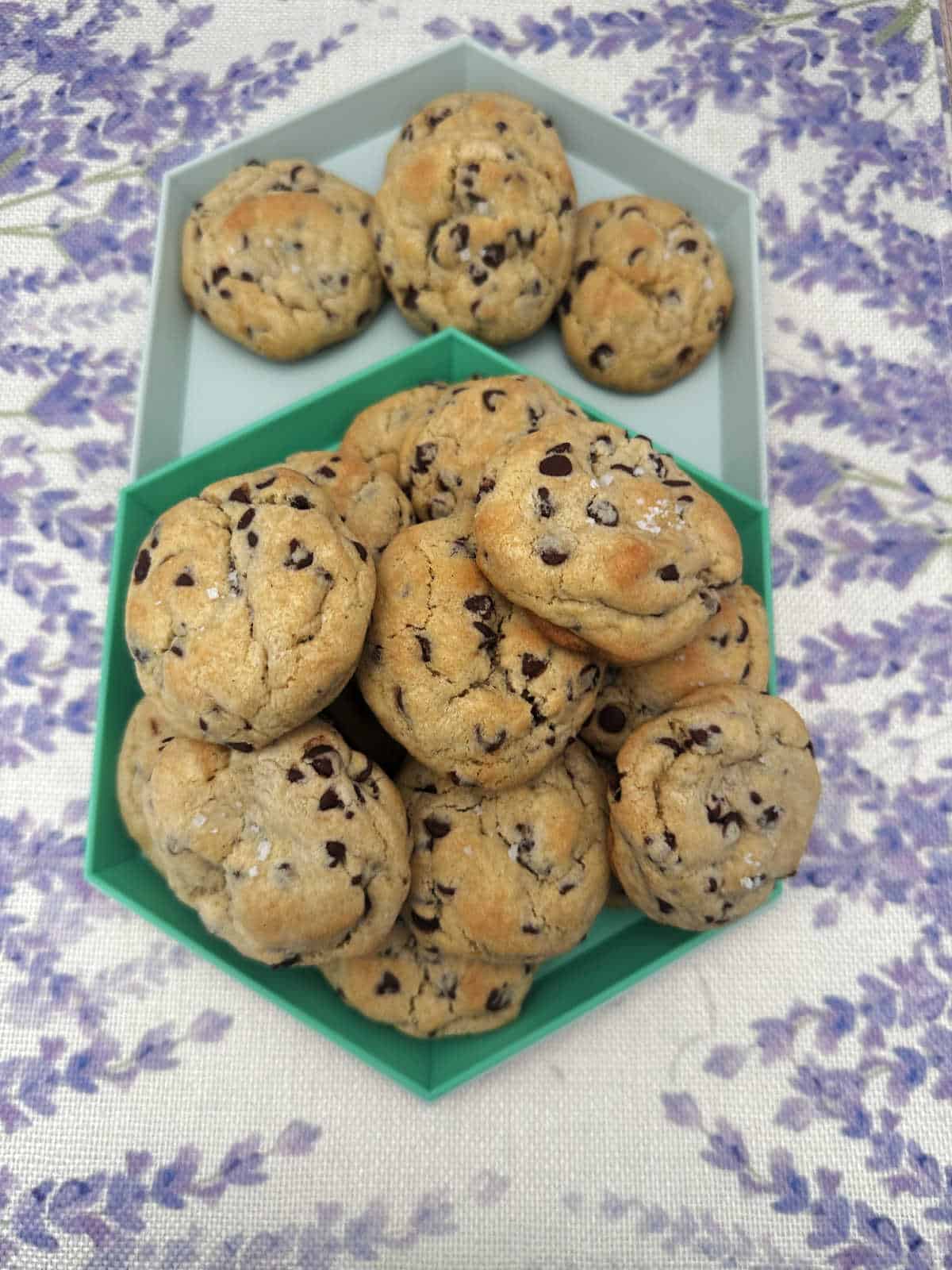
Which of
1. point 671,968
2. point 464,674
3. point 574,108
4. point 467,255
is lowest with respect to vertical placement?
point 671,968

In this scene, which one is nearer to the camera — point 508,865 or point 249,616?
point 249,616

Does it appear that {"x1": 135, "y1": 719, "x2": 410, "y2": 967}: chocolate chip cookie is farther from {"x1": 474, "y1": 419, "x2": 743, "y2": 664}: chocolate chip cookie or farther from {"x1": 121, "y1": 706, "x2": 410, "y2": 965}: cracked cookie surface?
Answer: {"x1": 474, "y1": 419, "x2": 743, "y2": 664}: chocolate chip cookie

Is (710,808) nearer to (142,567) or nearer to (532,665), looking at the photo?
(532,665)

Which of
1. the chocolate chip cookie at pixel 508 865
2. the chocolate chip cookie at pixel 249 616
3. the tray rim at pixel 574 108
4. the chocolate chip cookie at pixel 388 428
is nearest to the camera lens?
the chocolate chip cookie at pixel 249 616

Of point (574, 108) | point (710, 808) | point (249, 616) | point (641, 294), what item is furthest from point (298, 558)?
point (574, 108)

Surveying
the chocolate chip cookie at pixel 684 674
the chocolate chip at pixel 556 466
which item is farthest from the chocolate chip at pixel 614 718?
the chocolate chip at pixel 556 466

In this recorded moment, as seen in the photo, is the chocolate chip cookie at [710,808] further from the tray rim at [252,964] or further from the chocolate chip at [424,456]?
the chocolate chip at [424,456]

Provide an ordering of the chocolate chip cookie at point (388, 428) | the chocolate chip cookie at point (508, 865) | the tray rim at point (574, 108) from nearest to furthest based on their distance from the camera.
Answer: the chocolate chip cookie at point (508, 865) < the chocolate chip cookie at point (388, 428) < the tray rim at point (574, 108)
